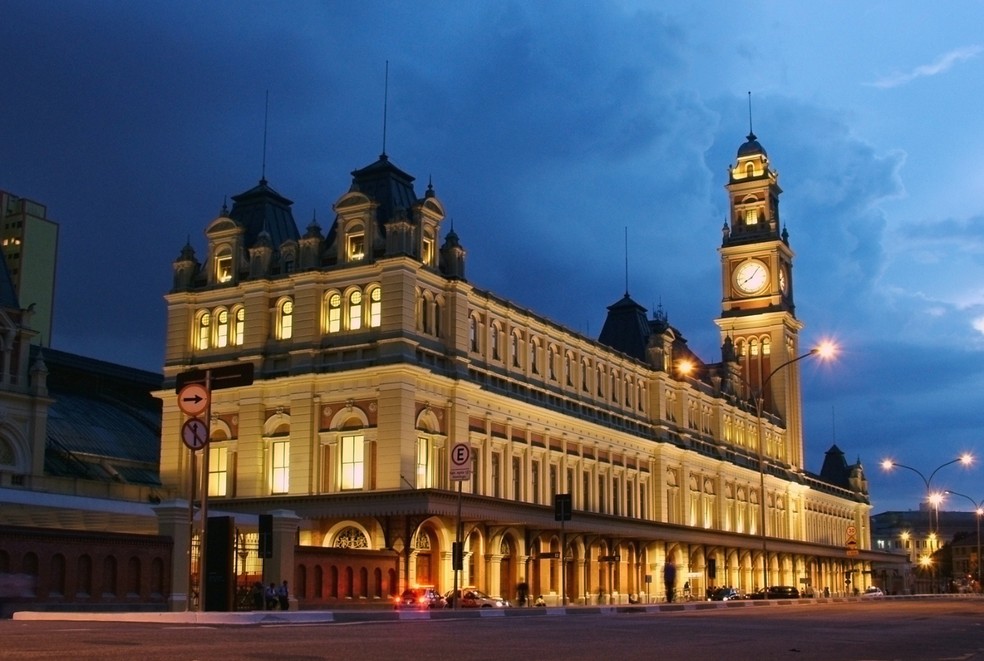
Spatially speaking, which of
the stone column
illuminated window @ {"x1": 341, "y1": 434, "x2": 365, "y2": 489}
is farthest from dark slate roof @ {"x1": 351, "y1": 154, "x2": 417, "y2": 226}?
the stone column

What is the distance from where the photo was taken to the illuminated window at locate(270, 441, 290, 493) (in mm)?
57250

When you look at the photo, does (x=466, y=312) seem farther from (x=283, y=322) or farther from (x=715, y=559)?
(x=715, y=559)

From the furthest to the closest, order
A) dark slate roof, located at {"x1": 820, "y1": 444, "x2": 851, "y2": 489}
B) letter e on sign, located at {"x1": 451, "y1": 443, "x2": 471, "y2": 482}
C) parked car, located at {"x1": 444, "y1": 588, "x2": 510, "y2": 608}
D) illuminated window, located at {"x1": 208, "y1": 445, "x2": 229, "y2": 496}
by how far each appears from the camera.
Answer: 1. dark slate roof, located at {"x1": 820, "y1": 444, "x2": 851, "y2": 489}
2. illuminated window, located at {"x1": 208, "y1": 445, "x2": 229, "y2": 496}
3. parked car, located at {"x1": 444, "y1": 588, "x2": 510, "y2": 608}
4. letter e on sign, located at {"x1": 451, "y1": 443, "x2": 471, "y2": 482}

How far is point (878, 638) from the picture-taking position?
2361cm

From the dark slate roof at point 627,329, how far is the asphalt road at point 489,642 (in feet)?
186

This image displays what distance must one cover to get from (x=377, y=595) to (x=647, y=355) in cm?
3713

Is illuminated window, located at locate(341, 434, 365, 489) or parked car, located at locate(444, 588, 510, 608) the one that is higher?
illuminated window, located at locate(341, 434, 365, 489)

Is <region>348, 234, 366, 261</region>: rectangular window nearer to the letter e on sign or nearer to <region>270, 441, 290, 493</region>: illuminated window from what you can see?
<region>270, 441, 290, 493</region>: illuminated window

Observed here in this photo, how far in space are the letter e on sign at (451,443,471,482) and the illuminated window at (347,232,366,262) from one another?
53.3 ft

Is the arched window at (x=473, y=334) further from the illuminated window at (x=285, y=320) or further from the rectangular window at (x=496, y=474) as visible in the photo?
the illuminated window at (x=285, y=320)

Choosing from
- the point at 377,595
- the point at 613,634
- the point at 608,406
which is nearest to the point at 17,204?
the point at 608,406

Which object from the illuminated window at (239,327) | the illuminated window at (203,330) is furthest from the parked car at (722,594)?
the illuminated window at (203,330)

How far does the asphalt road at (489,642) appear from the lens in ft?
51.1

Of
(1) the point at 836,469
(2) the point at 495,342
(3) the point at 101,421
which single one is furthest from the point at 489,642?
(1) the point at 836,469
